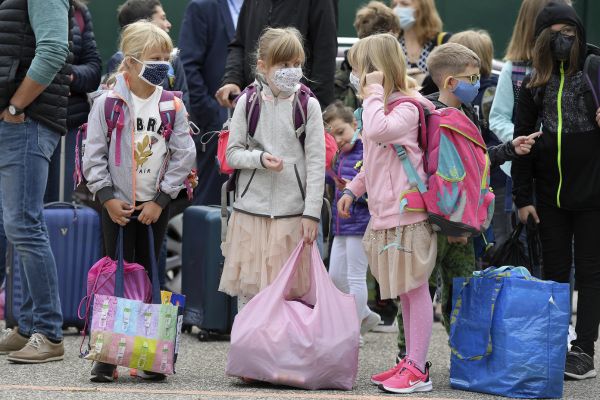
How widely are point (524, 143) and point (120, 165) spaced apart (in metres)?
2.01

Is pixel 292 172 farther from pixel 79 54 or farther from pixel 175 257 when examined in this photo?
pixel 175 257

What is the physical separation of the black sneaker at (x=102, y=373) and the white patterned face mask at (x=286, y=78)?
155 cm

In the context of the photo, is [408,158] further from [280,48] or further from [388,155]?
[280,48]

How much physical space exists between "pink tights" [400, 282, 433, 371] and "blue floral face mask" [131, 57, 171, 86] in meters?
1.57

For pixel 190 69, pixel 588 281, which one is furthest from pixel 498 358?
pixel 190 69

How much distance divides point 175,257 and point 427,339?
141 inches

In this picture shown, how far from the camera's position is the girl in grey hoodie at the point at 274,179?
6.48 m

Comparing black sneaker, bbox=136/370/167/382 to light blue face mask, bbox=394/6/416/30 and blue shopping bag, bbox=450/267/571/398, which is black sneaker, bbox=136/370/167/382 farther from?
light blue face mask, bbox=394/6/416/30

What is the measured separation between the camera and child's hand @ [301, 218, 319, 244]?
641 cm

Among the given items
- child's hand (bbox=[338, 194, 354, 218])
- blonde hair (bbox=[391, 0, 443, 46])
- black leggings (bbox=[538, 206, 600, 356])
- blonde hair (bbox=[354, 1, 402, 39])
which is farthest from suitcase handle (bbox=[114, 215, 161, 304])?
blonde hair (bbox=[391, 0, 443, 46])

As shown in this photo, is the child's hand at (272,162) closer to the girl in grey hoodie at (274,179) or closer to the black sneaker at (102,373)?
the girl in grey hoodie at (274,179)

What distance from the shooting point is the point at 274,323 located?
6.24 m

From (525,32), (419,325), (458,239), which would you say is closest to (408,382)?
(419,325)

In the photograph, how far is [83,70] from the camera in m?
8.51
